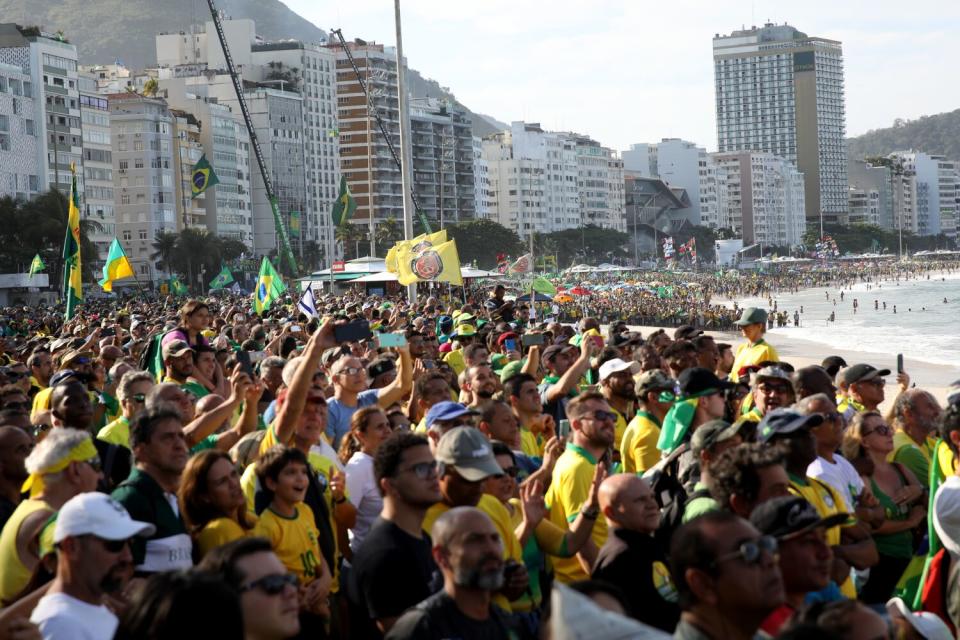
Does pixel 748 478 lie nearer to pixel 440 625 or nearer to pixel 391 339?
pixel 440 625

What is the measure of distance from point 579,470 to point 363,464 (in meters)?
1.09

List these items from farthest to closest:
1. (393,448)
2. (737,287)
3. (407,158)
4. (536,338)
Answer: (737,287)
(407,158)
(536,338)
(393,448)

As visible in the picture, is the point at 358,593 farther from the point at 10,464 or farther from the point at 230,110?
the point at 230,110

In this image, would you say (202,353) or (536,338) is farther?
(536,338)

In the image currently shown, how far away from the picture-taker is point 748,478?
17.2 feet

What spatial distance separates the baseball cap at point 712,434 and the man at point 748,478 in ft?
2.38

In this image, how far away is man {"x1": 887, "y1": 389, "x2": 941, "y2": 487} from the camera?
7.30 meters

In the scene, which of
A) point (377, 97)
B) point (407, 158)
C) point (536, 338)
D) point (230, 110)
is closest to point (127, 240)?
point (230, 110)

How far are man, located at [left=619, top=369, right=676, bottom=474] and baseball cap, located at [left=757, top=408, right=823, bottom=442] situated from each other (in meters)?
1.37

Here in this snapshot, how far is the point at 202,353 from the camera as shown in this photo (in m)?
9.41

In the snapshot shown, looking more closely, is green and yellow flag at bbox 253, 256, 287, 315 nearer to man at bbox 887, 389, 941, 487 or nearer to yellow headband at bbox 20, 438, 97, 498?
man at bbox 887, 389, 941, 487

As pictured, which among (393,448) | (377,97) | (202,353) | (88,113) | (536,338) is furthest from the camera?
(377,97)

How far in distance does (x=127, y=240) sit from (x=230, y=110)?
22.8 metres

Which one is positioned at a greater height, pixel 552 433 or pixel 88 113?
pixel 88 113
